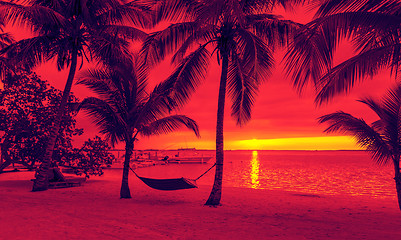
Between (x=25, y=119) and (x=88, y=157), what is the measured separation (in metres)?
3.18

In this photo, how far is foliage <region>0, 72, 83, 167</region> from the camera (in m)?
12.7

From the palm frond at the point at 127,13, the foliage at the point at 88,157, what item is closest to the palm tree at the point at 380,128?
the palm frond at the point at 127,13

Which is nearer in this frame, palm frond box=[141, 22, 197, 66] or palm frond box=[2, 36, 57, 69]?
palm frond box=[141, 22, 197, 66]

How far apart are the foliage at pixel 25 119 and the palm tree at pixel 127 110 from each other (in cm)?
355

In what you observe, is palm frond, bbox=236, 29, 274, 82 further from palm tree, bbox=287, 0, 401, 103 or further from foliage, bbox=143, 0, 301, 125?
palm tree, bbox=287, 0, 401, 103

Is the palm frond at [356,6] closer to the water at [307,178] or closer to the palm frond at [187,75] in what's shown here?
the palm frond at [187,75]

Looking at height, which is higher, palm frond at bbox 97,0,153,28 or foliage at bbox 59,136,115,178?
palm frond at bbox 97,0,153,28

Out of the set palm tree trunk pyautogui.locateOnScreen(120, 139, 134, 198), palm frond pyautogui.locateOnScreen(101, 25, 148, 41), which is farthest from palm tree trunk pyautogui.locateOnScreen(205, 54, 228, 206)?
palm frond pyautogui.locateOnScreen(101, 25, 148, 41)

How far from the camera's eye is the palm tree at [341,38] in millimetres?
3945

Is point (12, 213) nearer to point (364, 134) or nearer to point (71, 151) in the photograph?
point (71, 151)

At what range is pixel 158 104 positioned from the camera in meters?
9.30

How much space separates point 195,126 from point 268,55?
3.31 metres

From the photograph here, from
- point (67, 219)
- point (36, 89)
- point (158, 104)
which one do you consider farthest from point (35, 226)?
point (36, 89)

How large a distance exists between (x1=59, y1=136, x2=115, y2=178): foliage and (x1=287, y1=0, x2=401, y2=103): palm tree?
463 inches
